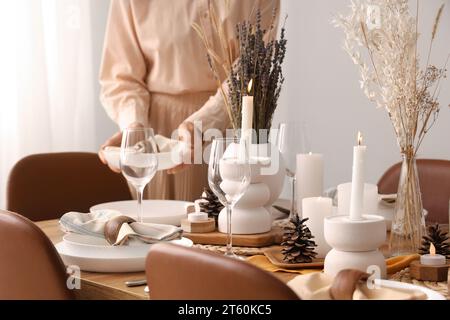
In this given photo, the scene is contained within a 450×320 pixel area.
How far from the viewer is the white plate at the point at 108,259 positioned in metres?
1.39

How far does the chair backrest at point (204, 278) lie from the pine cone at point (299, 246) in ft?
1.39

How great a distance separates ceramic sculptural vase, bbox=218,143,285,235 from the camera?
1.66 meters

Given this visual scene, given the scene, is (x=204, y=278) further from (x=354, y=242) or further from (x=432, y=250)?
(x=432, y=250)

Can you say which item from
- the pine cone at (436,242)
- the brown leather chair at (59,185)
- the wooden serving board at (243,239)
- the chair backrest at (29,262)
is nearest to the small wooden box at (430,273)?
the pine cone at (436,242)

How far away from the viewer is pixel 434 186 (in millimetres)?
2297

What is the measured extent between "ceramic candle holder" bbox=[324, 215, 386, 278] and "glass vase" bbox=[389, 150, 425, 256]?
0.21 meters

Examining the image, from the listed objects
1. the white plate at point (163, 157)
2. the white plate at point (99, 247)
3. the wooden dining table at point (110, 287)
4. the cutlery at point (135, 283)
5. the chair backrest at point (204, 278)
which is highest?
the white plate at point (163, 157)

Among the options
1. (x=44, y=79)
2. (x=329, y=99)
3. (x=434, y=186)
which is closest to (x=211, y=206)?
(x=434, y=186)

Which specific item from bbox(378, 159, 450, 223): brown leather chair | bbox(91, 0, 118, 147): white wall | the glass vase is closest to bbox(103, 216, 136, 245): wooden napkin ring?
the glass vase

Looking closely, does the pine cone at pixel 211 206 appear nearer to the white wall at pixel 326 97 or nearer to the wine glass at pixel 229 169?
the wine glass at pixel 229 169

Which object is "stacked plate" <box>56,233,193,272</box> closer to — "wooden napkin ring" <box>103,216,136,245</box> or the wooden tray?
"wooden napkin ring" <box>103,216,136,245</box>

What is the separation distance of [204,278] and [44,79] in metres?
2.51
